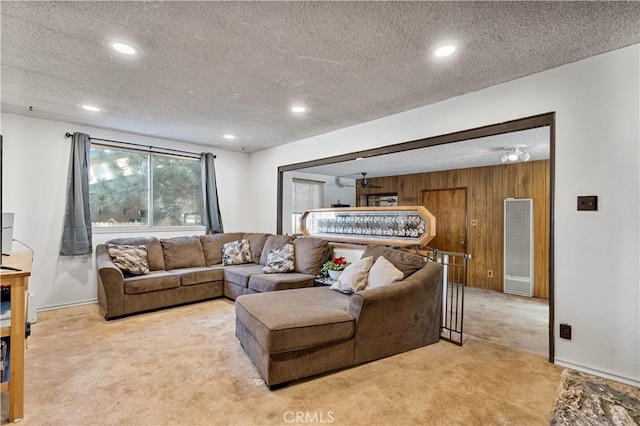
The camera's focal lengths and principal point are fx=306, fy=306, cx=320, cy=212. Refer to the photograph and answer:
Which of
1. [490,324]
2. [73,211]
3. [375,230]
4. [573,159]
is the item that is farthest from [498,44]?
[73,211]

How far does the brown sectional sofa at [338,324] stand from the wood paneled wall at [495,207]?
3202 mm

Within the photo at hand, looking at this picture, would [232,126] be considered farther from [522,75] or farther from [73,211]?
[522,75]

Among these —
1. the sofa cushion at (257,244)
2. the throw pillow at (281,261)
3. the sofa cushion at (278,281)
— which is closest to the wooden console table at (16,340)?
the sofa cushion at (278,281)

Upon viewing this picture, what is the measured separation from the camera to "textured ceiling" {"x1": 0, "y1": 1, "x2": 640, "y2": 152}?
177 centimetres

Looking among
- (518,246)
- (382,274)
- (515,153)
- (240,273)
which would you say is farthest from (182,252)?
(518,246)

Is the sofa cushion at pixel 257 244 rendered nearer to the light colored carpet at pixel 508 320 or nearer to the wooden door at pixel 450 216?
the light colored carpet at pixel 508 320

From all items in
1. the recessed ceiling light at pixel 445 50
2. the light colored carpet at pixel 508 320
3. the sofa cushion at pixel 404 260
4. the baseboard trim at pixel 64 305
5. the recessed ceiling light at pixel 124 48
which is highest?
the recessed ceiling light at pixel 445 50

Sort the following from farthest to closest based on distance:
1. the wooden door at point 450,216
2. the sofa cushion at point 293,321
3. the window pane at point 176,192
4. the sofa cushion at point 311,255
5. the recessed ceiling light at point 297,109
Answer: the wooden door at point 450,216 → the window pane at point 176,192 → the sofa cushion at point 311,255 → the recessed ceiling light at point 297,109 → the sofa cushion at point 293,321

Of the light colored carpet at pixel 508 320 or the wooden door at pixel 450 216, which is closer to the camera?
the light colored carpet at pixel 508 320

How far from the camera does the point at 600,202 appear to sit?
2246 millimetres

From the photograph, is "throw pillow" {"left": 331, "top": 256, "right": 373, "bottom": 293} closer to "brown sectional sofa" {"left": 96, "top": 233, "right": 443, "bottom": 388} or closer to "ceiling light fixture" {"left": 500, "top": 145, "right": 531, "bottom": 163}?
"brown sectional sofa" {"left": 96, "top": 233, "right": 443, "bottom": 388}

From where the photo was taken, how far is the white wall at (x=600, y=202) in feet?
6.99

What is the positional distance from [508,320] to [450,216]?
8.84 ft

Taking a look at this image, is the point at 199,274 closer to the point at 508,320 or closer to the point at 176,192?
the point at 176,192
